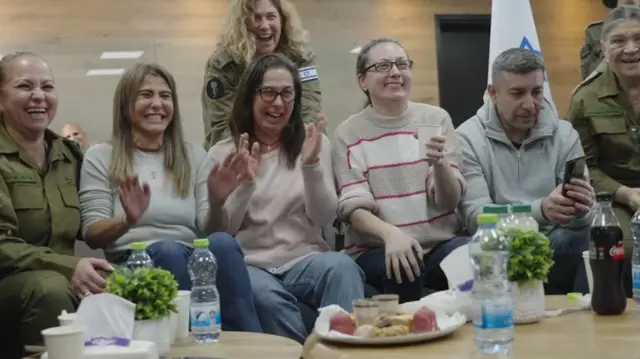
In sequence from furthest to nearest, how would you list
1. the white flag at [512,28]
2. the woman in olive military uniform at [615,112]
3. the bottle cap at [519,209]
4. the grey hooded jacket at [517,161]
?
the white flag at [512,28] → the woman in olive military uniform at [615,112] → the grey hooded jacket at [517,161] → the bottle cap at [519,209]

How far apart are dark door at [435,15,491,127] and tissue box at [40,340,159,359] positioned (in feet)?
14.5

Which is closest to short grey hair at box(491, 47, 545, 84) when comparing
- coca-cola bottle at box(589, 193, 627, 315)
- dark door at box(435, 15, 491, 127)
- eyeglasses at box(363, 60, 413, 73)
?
eyeglasses at box(363, 60, 413, 73)

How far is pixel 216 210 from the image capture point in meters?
2.37

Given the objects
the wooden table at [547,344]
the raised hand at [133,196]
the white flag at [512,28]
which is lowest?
the wooden table at [547,344]

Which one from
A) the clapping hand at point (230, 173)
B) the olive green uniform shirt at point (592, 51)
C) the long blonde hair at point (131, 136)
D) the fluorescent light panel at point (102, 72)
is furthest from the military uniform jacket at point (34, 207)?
the fluorescent light panel at point (102, 72)

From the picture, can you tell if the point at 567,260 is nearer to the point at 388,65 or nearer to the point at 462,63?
the point at 388,65

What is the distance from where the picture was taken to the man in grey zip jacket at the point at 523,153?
8.30 ft

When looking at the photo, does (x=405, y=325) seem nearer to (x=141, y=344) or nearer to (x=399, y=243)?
(x=141, y=344)

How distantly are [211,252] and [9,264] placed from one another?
0.63 metres

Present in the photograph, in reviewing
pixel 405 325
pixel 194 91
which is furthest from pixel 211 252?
pixel 194 91

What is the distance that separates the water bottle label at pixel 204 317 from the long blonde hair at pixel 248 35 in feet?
4.41

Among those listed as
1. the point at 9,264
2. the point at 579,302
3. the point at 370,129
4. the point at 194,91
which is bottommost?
the point at 579,302

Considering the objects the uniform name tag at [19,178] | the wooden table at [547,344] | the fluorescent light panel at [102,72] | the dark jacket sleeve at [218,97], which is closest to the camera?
the wooden table at [547,344]

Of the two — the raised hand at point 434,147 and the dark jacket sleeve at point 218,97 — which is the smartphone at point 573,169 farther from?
the dark jacket sleeve at point 218,97
